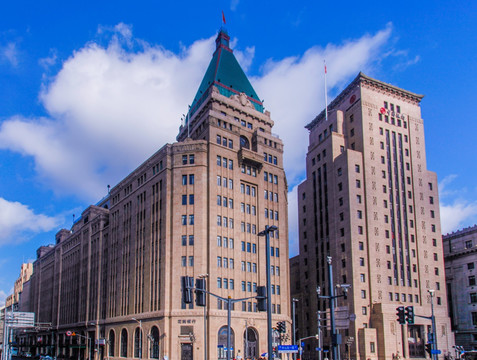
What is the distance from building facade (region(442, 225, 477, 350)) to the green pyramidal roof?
54511 millimetres

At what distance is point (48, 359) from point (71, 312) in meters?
31.7

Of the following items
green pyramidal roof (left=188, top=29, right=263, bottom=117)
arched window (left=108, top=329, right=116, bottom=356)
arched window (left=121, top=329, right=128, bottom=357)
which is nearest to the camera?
arched window (left=121, top=329, right=128, bottom=357)

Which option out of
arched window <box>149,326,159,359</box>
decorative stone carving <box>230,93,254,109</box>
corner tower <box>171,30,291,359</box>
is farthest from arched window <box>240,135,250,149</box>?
arched window <box>149,326,159,359</box>

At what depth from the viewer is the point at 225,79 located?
93625 millimetres

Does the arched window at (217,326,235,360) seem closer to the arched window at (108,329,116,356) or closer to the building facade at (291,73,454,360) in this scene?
the building facade at (291,73,454,360)

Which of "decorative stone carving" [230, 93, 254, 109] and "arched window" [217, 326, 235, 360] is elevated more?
"decorative stone carving" [230, 93, 254, 109]

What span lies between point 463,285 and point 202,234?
62.9 meters

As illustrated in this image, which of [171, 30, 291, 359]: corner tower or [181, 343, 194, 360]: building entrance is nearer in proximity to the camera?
[181, 343, 194, 360]: building entrance

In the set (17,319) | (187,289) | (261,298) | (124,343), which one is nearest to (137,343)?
(124,343)

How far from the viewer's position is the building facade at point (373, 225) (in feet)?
286

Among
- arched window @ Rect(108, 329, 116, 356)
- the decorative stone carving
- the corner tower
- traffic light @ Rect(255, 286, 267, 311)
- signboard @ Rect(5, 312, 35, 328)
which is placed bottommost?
arched window @ Rect(108, 329, 116, 356)

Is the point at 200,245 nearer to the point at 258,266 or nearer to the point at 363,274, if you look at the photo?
the point at 258,266

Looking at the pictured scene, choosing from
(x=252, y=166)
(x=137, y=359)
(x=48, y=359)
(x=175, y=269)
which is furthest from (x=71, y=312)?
(x=252, y=166)

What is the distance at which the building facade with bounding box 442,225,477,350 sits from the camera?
102062 mm
